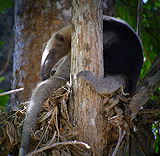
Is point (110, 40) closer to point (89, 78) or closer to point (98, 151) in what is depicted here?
point (89, 78)

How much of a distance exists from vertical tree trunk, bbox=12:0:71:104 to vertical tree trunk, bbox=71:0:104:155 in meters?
1.58

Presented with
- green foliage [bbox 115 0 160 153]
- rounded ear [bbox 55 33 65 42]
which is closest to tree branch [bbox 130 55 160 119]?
rounded ear [bbox 55 33 65 42]

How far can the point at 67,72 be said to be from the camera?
2961mm

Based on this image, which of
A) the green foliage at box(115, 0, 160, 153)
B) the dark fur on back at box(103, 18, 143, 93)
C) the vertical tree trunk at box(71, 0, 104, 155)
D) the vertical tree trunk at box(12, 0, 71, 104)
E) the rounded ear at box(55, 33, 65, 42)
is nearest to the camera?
the vertical tree trunk at box(71, 0, 104, 155)

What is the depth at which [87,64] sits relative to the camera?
2135mm

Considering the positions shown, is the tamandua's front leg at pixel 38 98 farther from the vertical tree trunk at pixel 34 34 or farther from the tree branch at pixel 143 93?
the tree branch at pixel 143 93

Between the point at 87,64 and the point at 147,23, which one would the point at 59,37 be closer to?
the point at 87,64

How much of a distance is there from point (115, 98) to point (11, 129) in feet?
3.65

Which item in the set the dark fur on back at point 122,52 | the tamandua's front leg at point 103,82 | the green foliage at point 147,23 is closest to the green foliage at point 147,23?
the green foliage at point 147,23

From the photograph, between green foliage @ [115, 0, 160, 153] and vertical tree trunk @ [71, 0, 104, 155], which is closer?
vertical tree trunk @ [71, 0, 104, 155]

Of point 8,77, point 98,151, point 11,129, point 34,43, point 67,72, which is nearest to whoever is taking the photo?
point 98,151

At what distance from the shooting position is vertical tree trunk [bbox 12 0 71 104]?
12.1 ft

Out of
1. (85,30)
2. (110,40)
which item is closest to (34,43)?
(110,40)

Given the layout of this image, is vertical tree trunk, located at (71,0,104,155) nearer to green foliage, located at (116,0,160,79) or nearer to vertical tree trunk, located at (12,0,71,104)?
vertical tree trunk, located at (12,0,71,104)
